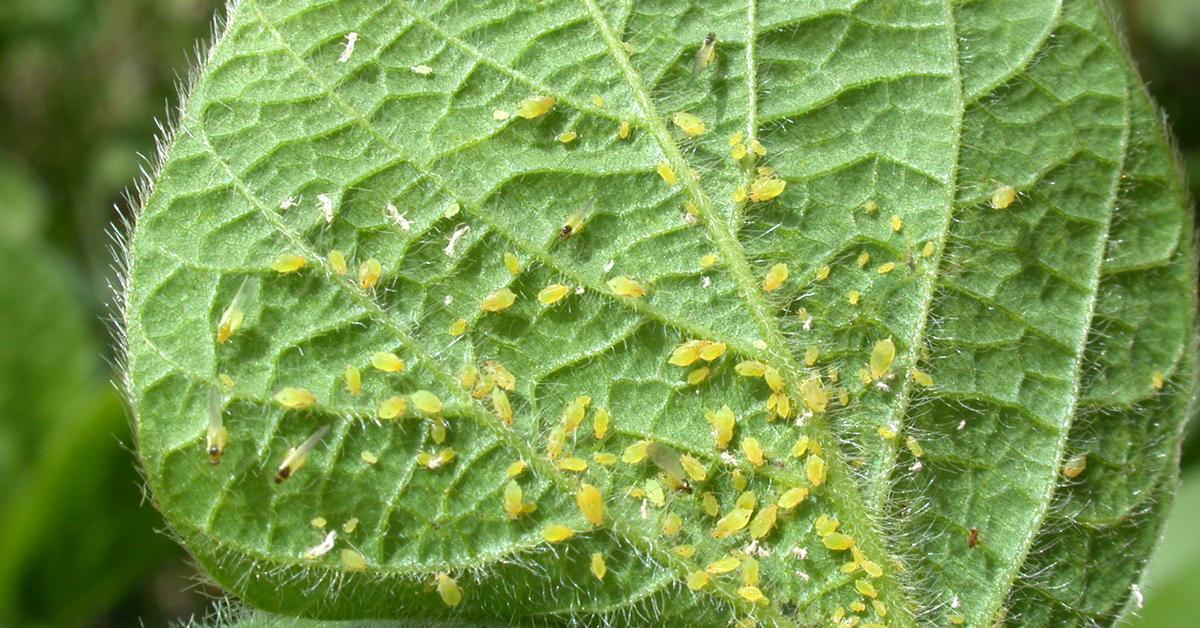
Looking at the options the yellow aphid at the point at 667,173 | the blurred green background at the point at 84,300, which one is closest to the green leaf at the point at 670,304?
the yellow aphid at the point at 667,173

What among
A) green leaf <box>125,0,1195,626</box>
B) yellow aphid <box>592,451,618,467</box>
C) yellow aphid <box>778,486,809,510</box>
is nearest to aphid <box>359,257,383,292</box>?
green leaf <box>125,0,1195,626</box>

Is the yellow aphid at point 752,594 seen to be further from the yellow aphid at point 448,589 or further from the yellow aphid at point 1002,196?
the yellow aphid at point 1002,196

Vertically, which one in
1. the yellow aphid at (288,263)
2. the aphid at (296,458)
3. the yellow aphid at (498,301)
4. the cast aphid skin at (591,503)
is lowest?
the cast aphid skin at (591,503)

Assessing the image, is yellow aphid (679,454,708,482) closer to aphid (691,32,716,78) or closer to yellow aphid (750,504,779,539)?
yellow aphid (750,504,779,539)

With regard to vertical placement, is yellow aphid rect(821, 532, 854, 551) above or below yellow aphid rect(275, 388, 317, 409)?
below

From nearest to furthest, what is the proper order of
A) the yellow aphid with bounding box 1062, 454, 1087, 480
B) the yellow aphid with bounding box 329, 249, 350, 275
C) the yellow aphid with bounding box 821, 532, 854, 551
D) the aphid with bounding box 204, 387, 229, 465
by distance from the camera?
the aphid with bounding box 204, 387, 229, 465 → the yellow aphid with bounding box 329, 249, 350, 275 → the yellow aphid with bounding box 821, 532, 854, 551 → the yellow aphid with bounding box 1062, 454, 1087, 480

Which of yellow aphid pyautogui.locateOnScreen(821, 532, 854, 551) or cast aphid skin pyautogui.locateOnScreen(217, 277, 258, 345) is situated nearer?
cast aphid skin pyautogui.locateOnScreen(217, 277, 258, 345)
